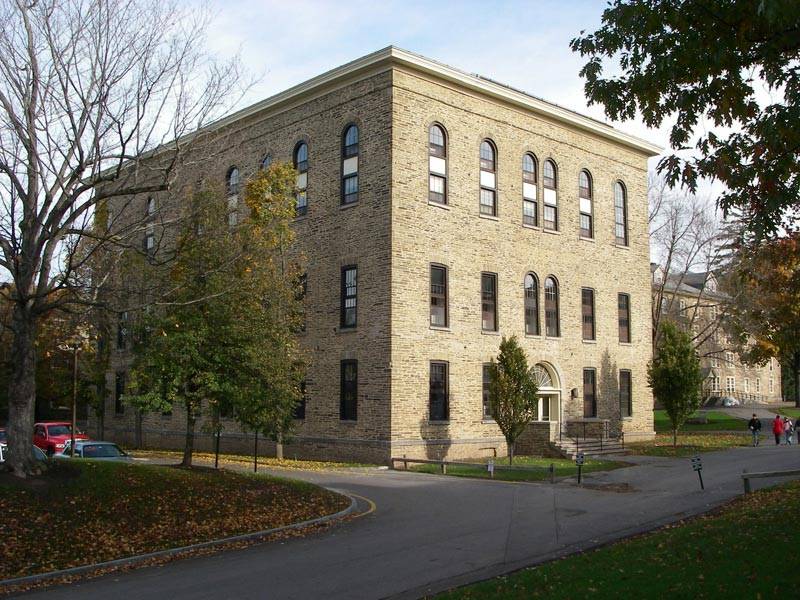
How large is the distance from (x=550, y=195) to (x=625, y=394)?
10.6 meters

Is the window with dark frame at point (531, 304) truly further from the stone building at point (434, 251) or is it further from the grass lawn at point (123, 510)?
the grass lawn at point (123, 510)

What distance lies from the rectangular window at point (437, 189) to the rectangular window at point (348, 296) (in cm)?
407

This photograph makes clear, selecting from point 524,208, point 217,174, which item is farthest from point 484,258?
point 217,174

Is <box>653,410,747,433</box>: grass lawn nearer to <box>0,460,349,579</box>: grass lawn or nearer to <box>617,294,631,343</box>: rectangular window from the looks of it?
<box>617,294,631,343</box>: rectangular window

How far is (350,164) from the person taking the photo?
3186cm

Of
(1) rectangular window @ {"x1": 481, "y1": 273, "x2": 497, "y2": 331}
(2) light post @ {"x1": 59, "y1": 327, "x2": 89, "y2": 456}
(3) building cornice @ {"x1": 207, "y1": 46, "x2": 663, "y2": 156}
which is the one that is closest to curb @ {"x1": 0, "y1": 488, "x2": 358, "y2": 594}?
(2) light post @ {"x1": 59, "y1": 327, "x2": 89, "y2": 456}

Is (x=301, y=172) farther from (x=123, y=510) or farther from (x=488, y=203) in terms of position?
(x=123, y=510)

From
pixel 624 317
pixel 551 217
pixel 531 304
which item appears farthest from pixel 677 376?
pixel 551 217

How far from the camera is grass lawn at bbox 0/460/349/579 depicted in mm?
12781

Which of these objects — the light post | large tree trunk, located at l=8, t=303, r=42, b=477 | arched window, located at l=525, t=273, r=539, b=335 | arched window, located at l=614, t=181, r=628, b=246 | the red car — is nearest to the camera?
large tree trunk, located at l=8, t=303, r=42, b=477

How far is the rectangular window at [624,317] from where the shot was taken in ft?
131

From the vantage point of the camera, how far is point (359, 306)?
30734 millimetres

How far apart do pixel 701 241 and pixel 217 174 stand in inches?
1257

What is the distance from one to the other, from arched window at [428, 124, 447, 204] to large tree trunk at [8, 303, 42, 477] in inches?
724
